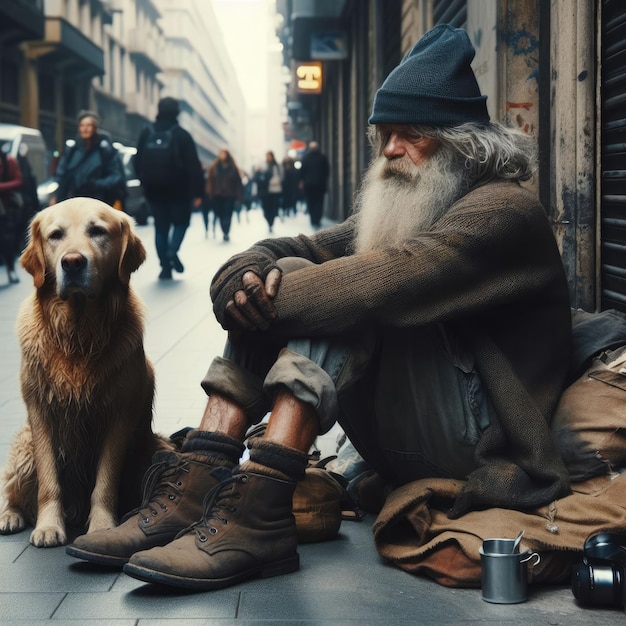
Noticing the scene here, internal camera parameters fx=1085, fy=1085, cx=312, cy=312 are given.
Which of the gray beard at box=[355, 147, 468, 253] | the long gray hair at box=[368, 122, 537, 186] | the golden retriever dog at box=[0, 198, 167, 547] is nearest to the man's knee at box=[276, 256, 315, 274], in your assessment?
the gray beard at box=[355, 147, 468, 253]

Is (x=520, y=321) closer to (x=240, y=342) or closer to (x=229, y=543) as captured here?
(x=240, y=342)

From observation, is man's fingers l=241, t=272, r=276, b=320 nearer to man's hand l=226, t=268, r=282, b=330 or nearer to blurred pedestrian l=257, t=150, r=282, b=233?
man's hand l=226, t=268, r=282, b=330

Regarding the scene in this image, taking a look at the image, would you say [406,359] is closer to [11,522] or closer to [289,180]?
[11,522]

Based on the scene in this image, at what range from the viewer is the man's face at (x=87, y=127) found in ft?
33.0

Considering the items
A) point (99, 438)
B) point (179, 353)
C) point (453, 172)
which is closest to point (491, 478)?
point (453, 172)

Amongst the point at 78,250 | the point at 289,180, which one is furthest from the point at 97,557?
the point at 289,180

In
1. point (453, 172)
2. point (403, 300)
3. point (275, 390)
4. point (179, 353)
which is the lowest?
point (179, 353)

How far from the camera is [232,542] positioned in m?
2.94

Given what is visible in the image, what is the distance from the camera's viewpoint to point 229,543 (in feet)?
9.64

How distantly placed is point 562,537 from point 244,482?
0.88m

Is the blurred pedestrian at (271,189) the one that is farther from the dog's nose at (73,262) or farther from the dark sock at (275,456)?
the dark sock at (275,456)

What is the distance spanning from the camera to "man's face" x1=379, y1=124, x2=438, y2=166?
3410 mm

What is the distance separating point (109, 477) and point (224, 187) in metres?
17.9

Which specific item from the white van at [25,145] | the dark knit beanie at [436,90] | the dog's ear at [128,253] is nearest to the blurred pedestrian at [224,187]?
the white van at [25,145]
